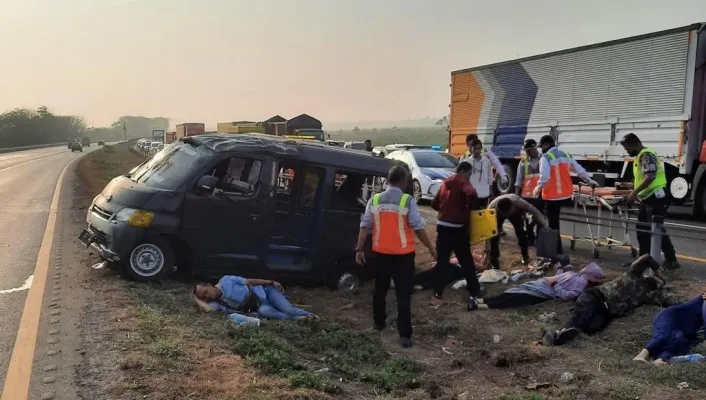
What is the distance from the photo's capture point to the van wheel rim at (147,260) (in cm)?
702

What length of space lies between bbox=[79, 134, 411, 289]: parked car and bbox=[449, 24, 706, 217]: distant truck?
18.2 feet

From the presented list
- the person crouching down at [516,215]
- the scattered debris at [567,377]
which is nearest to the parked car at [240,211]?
the person crouching down at [516,215]

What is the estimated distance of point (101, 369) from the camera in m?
4.36

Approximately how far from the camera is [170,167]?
771 cm

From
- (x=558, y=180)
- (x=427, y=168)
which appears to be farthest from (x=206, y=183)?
(x=427, y=168)

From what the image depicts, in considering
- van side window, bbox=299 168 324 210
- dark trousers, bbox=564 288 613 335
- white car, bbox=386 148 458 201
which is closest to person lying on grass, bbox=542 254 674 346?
dark trousers, bbox=564 288 613 335

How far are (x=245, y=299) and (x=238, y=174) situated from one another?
74.6 inches

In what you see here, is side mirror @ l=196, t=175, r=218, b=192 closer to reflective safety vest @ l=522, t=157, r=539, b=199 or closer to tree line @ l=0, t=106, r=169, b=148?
reflective safety vest @ l=522, t=157, r=539, b=199

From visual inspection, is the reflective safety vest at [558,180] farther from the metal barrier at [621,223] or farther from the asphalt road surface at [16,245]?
the asphalt road surface at [16,245]

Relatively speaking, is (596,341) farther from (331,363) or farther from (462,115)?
(462,115)

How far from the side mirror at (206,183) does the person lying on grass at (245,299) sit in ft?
4.17

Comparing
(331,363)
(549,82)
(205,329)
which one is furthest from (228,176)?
(549,82)

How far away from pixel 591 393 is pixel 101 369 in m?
3.51

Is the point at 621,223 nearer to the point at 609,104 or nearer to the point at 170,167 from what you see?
the point at 170,167
